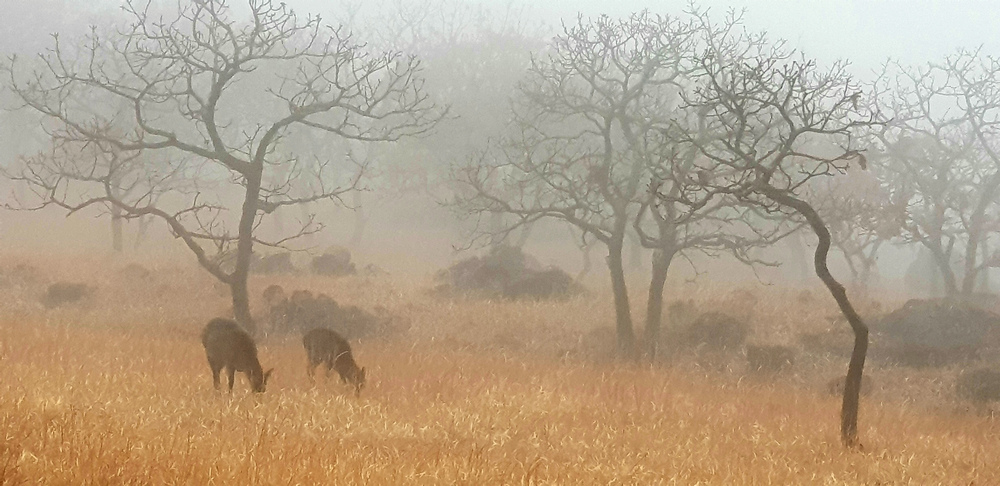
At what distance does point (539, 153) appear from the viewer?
34.7 meters

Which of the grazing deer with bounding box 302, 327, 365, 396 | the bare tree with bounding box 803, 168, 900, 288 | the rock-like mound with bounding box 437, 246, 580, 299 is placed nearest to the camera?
the grazing deer with bounding box 302, 327, 365, 396

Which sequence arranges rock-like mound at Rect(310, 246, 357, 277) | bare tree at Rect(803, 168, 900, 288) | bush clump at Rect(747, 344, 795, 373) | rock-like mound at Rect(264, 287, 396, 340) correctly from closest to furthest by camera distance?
bush clump at Rect(747, 344, 795, 373)
rock-like mound at Rect(264, 287, 396, 340)
bare tree at Rect(803, 168, 900, 288)
rock-like mound at Rect(310, 246, 357, 277)

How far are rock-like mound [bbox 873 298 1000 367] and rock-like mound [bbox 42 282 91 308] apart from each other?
797 inches

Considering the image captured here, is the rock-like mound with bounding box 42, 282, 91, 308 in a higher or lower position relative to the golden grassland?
higher

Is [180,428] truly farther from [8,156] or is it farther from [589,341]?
[8,156]

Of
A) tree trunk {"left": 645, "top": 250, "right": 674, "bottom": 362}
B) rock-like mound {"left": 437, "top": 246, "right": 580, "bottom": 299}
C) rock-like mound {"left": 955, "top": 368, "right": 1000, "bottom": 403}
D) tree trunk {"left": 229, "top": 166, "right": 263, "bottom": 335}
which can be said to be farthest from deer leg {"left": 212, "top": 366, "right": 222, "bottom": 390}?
rock-like mound {"left": 955, "top": 368, "right": 1000, "bottom": 403}

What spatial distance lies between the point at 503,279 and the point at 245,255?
968 centimetres

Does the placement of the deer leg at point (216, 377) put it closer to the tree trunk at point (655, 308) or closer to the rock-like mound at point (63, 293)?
the tree trunk at point (655, 308)

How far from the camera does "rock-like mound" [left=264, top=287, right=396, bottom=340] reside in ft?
55.9

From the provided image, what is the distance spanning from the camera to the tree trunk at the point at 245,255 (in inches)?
608

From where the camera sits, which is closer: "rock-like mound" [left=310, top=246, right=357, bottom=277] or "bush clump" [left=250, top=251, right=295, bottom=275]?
"bush clump" [left=250, top=251, right=295, bottom=275]

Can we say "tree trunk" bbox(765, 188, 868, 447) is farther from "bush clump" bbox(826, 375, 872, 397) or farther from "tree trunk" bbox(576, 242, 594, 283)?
"tree trunk" bbox(576, 242, 594, 283)

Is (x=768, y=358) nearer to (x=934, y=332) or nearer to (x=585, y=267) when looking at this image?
(x=934, y=332)

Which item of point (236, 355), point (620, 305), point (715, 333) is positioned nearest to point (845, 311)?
point (236, 355)
